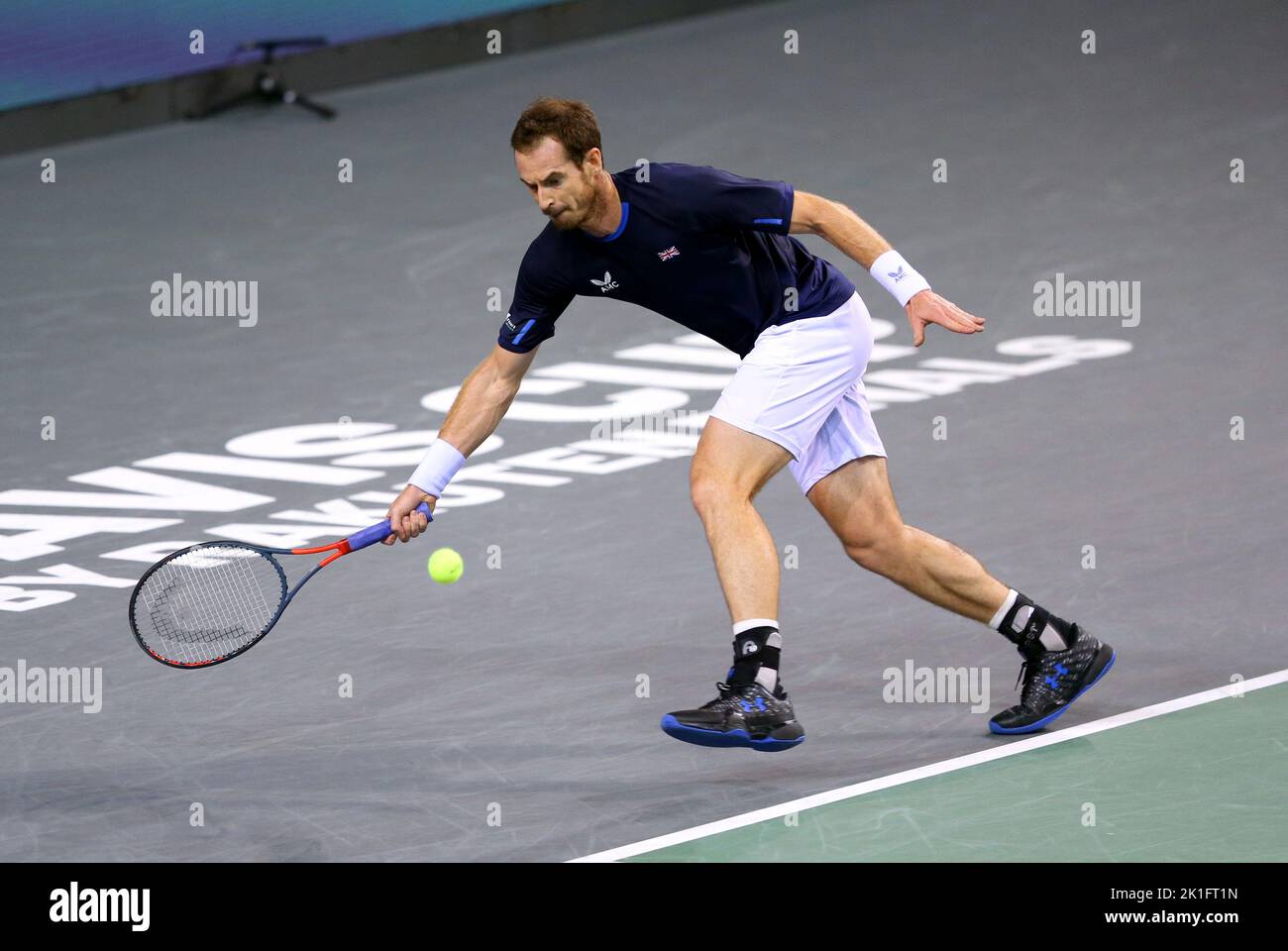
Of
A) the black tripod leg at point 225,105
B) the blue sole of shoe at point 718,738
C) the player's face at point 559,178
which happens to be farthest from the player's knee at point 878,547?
the black tripod leg at point 225,105

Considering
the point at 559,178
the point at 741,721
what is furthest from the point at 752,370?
the point at 741,721

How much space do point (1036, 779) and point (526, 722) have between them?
1643 millimetres

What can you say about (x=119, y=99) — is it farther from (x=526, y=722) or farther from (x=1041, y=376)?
(x=526, y=722)

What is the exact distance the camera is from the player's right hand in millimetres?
6387

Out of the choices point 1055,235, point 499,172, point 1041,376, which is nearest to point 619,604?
point 1041,376

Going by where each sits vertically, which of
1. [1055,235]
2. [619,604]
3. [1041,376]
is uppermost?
[1055,235]

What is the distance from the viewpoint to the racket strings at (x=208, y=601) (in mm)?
6320

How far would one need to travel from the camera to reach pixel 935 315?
236 inches

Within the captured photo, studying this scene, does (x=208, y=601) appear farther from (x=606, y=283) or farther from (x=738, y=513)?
(x=738, y=513)

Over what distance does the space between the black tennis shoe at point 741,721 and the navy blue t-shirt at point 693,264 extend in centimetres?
116

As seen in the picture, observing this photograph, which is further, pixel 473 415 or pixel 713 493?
pixel 473 415

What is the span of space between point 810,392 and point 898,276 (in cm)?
45

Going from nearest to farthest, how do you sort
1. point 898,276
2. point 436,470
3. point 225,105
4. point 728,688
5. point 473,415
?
point 728,688, point 898,276, point 436,470, point 473,415, point 225,105

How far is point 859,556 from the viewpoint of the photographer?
6621 millimetres
